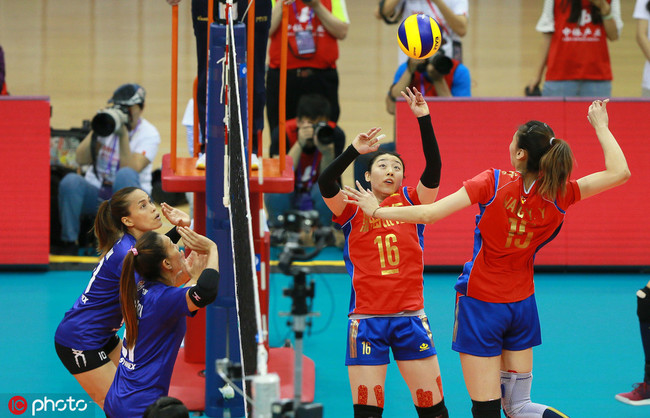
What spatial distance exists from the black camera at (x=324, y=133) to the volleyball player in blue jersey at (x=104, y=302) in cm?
387

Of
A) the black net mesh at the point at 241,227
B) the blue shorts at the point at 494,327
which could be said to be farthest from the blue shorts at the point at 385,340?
the black net mesh at the point at 241,227

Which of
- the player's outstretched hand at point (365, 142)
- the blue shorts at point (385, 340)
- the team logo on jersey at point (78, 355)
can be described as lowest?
the team logo on jersey at point (78, 355)

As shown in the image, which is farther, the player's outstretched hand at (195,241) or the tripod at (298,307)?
the player's outstretched hand at (195,241)

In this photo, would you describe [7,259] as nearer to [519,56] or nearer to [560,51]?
[560,51]

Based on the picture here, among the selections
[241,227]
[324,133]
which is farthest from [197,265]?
[324,133]

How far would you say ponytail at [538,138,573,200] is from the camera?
461cm

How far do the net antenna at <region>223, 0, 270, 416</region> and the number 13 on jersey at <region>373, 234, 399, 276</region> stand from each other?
788mm

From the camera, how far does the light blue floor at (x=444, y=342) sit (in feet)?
20.5

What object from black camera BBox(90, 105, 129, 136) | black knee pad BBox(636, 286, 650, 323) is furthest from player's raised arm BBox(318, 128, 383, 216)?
black camera BBox(90, 105, 129, 136)

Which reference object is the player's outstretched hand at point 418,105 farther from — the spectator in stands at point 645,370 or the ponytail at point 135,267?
the spectator in stands at point 645,370

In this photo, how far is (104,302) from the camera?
17.8ft

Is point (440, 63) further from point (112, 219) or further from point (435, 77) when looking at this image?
point (112, 219)

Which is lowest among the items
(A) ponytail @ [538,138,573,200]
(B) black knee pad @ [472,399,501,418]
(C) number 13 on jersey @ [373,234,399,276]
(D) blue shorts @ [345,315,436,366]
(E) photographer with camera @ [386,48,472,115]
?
(B) black knee pad @ [472,399,501,418]

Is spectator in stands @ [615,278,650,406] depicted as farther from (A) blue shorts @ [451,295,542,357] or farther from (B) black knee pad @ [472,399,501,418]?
(B) black knee pad @ [472,399,501,418]
